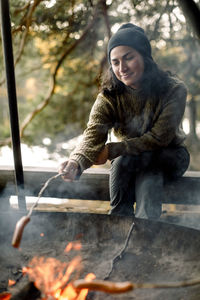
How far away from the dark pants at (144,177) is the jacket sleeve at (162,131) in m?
0.14

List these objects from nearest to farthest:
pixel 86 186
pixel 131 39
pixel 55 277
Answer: pixel 55 277 → pixel 131 39 → pixel 86 186

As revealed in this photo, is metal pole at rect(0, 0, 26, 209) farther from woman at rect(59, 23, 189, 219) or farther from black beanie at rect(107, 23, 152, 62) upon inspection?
black beanie at rect(107, 23, 152, 62)

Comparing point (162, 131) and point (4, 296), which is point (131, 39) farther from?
point (4, 296)

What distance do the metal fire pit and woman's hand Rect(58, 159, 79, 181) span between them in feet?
0.95

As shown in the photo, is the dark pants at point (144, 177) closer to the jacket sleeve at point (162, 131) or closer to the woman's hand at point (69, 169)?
the jacket sleeve at point (162, 131)

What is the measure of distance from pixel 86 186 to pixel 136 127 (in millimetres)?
782

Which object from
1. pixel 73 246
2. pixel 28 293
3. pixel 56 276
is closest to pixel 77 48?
pixel 73 246

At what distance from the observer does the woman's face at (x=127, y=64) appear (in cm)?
190

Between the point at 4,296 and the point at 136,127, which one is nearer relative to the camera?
the point at 4,296

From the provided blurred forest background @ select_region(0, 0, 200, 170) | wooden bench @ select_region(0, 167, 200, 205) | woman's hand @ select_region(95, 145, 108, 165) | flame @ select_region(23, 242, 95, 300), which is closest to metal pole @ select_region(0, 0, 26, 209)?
wooden bench @ select_region(0, 167, 200, 205)

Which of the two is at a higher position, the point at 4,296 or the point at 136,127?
the point at 136,127

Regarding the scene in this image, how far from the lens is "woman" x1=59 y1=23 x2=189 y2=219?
1936mm

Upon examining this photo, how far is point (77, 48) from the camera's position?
184 inches

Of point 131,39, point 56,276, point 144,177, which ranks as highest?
point 131,39
